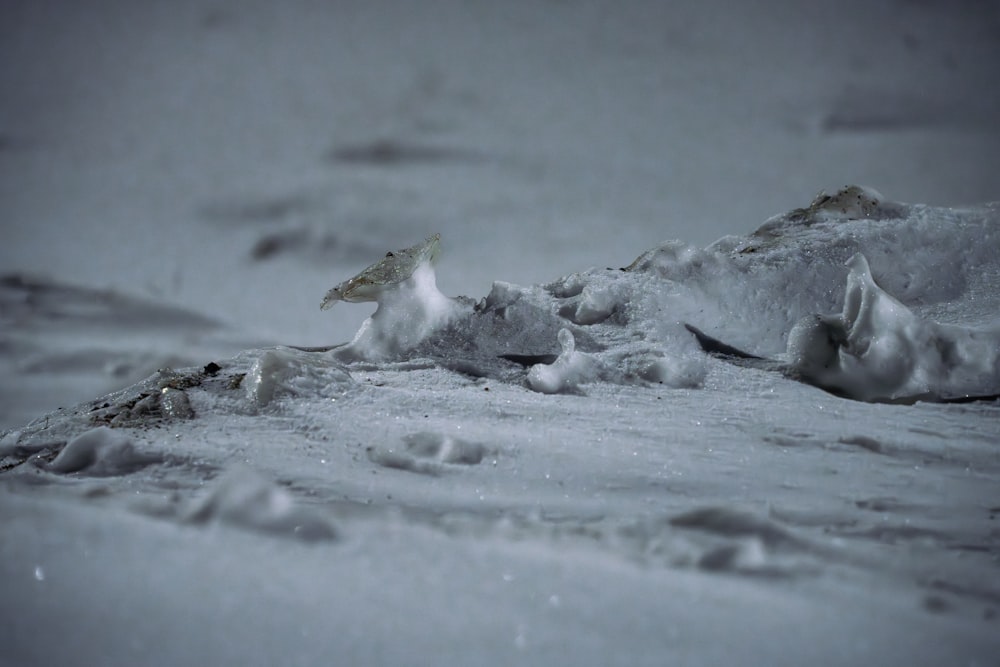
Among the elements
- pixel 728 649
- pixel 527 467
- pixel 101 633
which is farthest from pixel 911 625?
pixel 101 633

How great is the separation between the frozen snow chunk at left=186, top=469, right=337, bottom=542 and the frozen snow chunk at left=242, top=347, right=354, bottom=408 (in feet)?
0.89

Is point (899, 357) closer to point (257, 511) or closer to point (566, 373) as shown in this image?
point (566, 373)

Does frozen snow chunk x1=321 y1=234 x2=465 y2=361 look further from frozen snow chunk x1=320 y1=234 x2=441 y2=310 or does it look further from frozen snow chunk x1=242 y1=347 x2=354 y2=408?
frozen snow chunk x1=242 y1=347 x2=354 y2=408

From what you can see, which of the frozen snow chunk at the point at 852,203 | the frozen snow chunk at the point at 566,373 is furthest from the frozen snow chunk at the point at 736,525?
the frozen snow chunk at the point at 852,203

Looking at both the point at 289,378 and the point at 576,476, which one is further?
the point at 289,378

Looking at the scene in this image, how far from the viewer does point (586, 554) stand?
0.60 metres

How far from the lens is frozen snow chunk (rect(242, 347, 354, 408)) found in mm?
942

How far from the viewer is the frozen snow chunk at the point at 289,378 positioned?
0.94 m

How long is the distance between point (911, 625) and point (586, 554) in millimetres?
205

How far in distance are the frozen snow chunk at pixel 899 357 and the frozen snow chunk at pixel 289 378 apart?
545mm

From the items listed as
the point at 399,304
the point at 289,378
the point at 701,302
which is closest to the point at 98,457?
the point at 289,378

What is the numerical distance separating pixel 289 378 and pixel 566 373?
0.32m

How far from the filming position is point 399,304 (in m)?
1.13

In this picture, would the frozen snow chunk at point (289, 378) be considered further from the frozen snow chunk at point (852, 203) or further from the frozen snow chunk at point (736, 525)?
the frozen snow chunk at point (852, 203)
